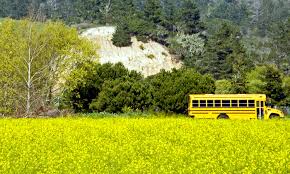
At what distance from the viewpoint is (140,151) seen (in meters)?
20.6

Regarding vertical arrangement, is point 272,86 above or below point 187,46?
below

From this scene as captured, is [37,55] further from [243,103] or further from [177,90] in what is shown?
[243,103]

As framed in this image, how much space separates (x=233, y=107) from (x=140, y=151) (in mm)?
28485

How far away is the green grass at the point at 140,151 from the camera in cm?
1634

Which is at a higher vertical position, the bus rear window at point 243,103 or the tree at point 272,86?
the tree at point 272,86

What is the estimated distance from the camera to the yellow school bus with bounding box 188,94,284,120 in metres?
47.7

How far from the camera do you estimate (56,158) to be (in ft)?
58.6

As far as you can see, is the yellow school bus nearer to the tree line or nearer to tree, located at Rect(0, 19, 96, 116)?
the tree line

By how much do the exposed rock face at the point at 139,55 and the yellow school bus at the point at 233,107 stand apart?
6065 centimetres

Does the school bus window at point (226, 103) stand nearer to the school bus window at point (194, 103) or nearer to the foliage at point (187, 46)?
the school bus window at point (194, 103)

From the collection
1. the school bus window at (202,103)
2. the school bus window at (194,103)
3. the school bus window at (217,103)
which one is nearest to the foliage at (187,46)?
the school bus window at (194,103)

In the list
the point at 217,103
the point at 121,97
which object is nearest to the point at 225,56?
the point at 121,97

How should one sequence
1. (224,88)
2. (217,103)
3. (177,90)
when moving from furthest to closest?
(224,88) → (177,90) → (217,103)

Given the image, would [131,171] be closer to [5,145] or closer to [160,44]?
[5,145]
